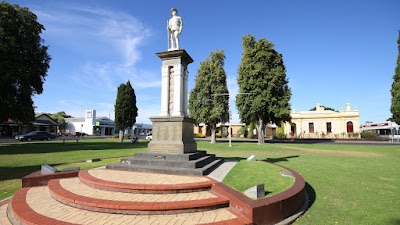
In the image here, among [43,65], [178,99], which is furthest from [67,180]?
[43,65]

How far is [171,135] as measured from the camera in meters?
9.65

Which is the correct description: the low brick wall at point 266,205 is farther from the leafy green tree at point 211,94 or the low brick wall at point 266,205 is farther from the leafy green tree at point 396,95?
the leafy green tree at point 396,95

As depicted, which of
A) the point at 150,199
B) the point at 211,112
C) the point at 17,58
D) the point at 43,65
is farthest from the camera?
the point at 211,112

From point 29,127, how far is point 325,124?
67387 mm

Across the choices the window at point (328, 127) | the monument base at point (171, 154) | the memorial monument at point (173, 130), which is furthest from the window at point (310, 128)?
the memorial monument at point (173, 130)

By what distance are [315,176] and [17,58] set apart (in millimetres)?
24738

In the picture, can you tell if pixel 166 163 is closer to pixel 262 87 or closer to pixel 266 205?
pixel 266 205

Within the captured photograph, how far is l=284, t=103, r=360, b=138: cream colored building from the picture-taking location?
4684cm

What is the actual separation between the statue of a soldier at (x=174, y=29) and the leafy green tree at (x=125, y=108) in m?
28.5

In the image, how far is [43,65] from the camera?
77.1 feet

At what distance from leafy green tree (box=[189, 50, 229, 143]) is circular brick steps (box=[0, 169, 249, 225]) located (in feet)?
84.1

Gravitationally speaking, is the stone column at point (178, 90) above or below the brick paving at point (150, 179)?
above

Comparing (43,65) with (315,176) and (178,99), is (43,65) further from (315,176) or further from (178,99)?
(315,176)

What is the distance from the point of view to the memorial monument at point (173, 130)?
328 inches
